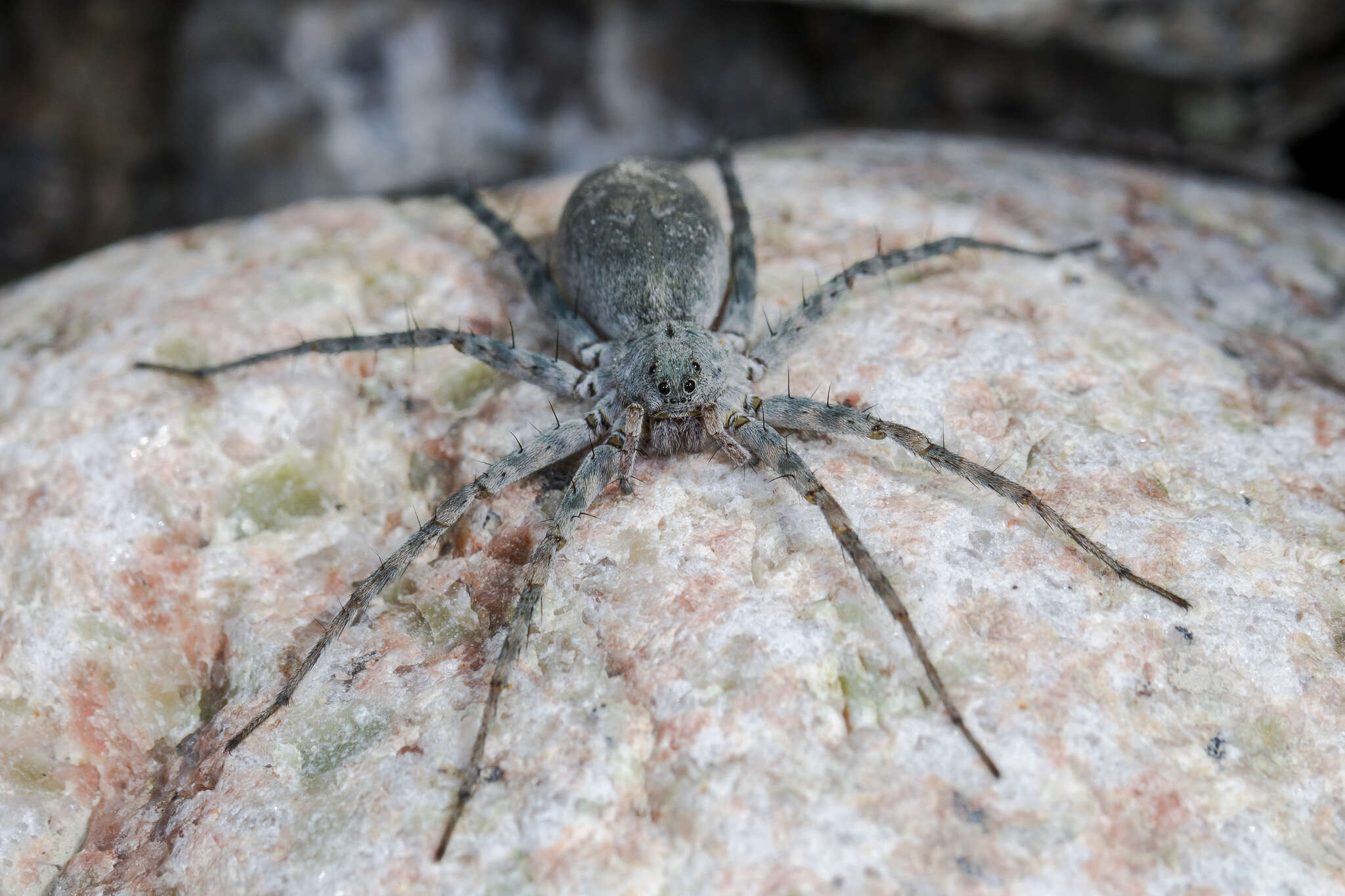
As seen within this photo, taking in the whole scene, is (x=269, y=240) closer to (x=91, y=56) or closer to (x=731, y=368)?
(x=731, y=368)

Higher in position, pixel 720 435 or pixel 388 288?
pixel 388 288

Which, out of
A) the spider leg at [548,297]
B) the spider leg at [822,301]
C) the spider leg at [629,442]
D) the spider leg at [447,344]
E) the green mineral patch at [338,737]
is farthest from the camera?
the spider leg at [548,297]

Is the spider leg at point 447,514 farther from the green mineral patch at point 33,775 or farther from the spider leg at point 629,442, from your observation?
the green mineral patch at point 33,775

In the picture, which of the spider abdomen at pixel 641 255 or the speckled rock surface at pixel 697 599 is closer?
the speckled rock surface at pixel 697 599

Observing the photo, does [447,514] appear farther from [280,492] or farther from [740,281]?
[740,281]

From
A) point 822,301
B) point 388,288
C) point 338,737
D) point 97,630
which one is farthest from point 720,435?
point 97,630

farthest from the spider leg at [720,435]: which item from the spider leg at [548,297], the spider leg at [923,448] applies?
the spider leg at [548,297]

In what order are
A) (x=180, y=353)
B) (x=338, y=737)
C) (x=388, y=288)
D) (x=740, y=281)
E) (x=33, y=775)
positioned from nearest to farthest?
1. (x=338, y=737)
2. (x=33, y=775)
3. (x=180, y=353)
4. (x=740, y=281)
5. (x=388, y=288)
